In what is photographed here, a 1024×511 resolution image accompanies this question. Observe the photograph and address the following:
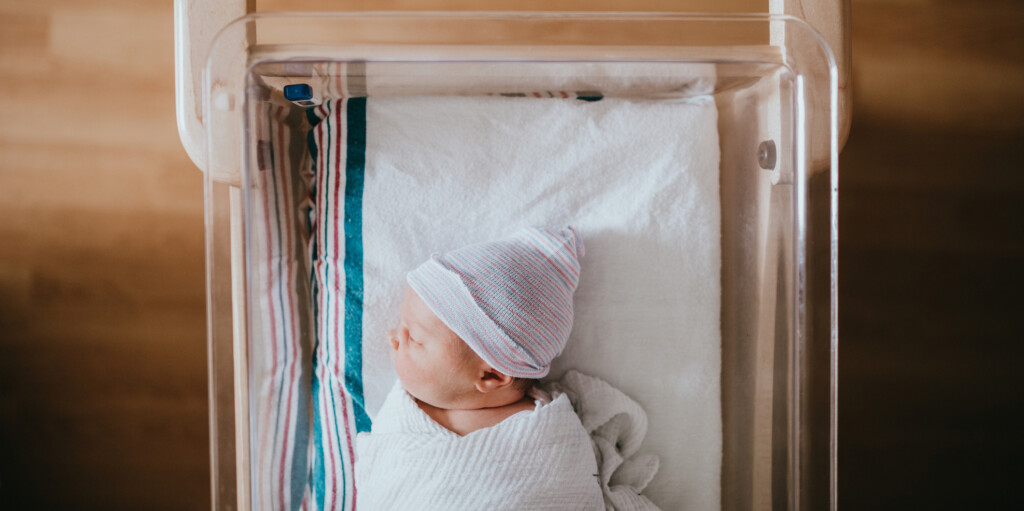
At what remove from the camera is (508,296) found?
2.37 feet

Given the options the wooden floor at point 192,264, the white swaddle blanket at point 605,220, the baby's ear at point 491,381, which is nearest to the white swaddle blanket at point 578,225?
the white swaddle blanket at point 605,220

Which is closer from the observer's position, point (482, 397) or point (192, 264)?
point (482, 397)

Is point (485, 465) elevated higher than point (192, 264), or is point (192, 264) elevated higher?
point (192, 264)

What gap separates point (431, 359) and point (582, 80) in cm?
33

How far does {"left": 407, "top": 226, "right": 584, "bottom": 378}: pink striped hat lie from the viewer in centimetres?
72

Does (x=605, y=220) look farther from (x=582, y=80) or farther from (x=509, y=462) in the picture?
(x=509, y=462)

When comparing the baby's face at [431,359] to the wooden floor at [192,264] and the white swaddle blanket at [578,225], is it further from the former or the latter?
the wooden floor at [192,264]

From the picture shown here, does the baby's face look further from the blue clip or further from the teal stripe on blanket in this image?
the blue clip

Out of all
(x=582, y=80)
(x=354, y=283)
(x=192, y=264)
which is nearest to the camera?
(x=582, y=80)

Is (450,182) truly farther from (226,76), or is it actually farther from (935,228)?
(935,228)

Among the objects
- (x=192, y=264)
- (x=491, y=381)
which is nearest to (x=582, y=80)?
(x=491, y=381)

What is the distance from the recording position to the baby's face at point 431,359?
0.74 m

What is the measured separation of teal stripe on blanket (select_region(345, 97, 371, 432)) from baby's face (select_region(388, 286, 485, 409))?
7cm

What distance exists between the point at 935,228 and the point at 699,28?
744 millimetres
